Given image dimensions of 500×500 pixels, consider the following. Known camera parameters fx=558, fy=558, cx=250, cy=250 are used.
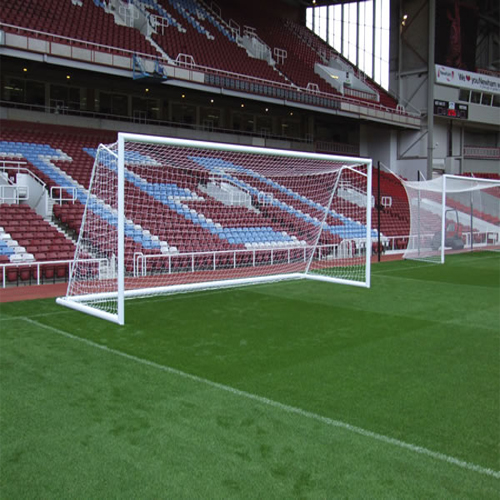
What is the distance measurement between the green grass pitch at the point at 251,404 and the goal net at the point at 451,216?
7738 mm

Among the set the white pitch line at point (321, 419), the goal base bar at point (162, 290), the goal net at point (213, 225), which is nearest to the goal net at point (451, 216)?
the goal net at point (213, 225)

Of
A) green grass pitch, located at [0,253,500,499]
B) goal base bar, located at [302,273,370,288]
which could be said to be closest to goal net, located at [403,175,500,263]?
goal base bar, located at [302,273,370,288]

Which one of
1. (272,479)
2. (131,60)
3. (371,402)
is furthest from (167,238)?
(272,479)

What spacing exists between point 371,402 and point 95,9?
22032mm

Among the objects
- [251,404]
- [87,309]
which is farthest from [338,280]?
[251,404]

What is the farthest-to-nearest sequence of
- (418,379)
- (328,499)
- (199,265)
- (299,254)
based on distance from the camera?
Answer: (299,254) → (199,265) → (418,379) → (328,499)

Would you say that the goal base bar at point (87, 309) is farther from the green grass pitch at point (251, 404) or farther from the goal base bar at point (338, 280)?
the goal base bar at point (338, 280)

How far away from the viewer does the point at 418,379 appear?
15.7 feet

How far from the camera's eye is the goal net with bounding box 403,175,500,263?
1514 centimetres

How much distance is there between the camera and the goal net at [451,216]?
1514cm

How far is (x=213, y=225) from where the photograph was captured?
43.9 ft

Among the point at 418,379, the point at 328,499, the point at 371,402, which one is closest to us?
the point at 328,499

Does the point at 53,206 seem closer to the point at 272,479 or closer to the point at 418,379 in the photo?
the point at 418,379

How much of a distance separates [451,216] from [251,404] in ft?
45.5
